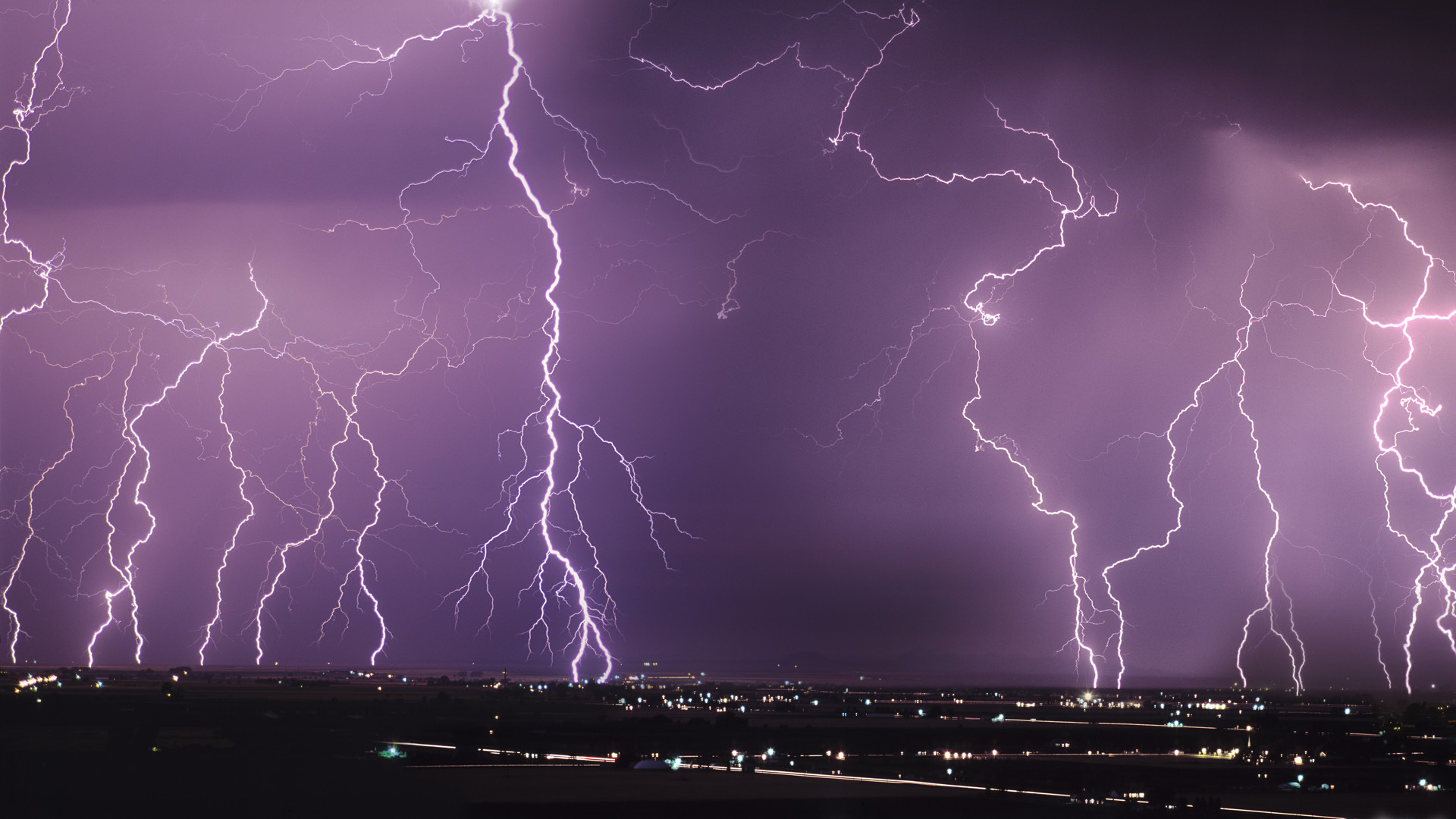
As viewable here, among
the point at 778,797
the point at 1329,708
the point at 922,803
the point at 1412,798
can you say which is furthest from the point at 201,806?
the point at 1329,708

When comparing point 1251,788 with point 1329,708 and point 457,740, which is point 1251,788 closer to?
point 457,740

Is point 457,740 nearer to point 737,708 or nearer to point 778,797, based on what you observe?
point 778,797

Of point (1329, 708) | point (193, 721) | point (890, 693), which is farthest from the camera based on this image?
point (890, 693)

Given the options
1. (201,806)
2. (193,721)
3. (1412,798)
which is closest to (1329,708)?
(1412,798)

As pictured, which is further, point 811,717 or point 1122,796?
point 811,717

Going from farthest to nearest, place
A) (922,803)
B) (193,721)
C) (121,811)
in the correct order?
(193,721), (922,803), (121,811)

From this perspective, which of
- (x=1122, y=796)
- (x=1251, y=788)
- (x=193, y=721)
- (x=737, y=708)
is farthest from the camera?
(x=737, y=708)
